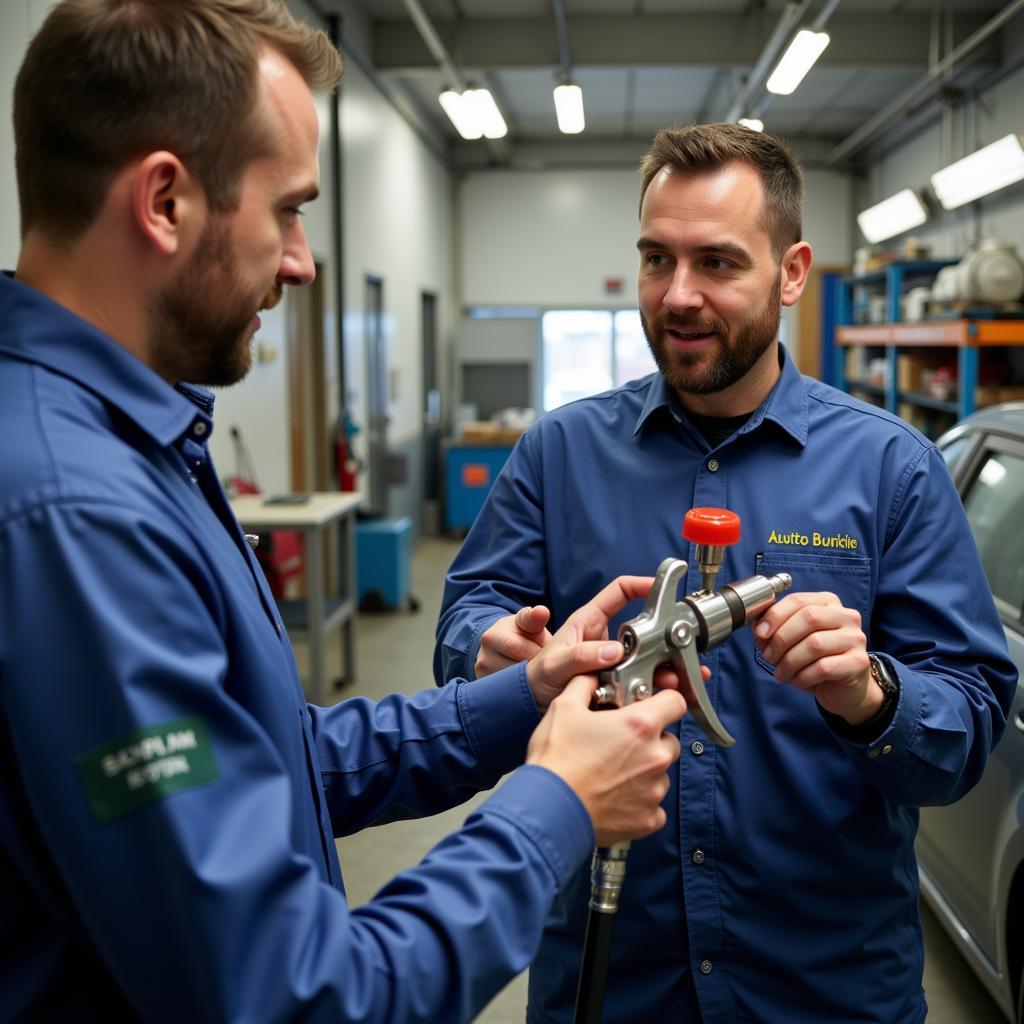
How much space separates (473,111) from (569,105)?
2.14 ft

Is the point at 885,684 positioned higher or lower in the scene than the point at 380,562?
higher

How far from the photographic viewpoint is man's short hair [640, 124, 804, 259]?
1.44 meters

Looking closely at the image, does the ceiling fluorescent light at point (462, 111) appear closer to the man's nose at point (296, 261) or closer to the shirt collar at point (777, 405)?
the shirt collar at point (777, 405)

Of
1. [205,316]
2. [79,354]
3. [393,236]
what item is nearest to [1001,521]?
[205,316]

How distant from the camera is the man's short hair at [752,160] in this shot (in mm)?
1440

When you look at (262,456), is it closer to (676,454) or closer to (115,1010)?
(676,454)

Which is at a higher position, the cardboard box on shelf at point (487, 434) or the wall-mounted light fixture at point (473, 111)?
the wall-mounted light fixture at point (473, 111)

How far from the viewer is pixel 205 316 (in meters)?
0.85

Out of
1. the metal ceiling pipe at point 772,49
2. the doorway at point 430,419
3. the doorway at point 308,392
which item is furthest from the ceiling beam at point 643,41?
the doorway at point 430,419

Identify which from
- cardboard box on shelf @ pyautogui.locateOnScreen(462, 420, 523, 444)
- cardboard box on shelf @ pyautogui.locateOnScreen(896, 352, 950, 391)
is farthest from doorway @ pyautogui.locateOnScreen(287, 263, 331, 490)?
cardboard box on shelf @ pyautogui.locateOnScreen(896, 352, 950, 391)

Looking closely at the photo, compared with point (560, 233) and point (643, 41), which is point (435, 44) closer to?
point (643, 41)

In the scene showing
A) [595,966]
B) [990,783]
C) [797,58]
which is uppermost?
[797,58]

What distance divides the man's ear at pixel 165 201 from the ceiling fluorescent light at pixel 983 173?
6.44m

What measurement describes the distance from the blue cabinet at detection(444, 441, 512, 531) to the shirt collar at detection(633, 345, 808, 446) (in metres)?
7.64
